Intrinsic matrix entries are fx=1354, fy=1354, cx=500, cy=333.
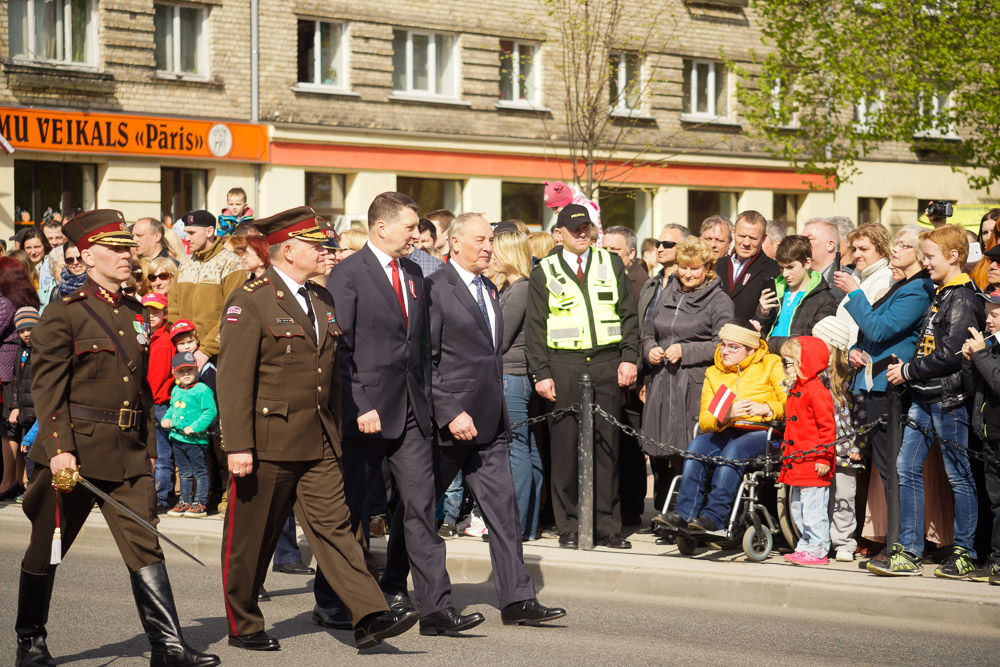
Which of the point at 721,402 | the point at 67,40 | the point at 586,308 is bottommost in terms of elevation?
the point at 721,402

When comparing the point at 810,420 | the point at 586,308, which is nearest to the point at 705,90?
the point at 586,308

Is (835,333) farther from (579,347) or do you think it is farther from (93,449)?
(93,449)

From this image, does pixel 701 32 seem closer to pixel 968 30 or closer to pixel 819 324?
pixel 968 30

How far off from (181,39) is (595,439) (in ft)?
56.3

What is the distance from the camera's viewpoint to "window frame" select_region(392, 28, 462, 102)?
2711cm

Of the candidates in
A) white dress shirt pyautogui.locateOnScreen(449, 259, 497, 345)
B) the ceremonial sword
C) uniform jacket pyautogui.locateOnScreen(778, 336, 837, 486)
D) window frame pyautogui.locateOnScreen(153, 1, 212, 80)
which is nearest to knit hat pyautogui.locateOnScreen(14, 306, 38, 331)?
white dress shirt pyautogui.locateOnScreen(449, 259, 497, 345)

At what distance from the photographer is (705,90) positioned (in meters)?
31.4

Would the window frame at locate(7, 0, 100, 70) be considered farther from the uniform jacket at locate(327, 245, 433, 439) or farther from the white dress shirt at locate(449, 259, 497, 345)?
the uniform jacket at locate(327, 245, 433, 439)

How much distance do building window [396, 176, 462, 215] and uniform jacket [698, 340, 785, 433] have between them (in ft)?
60.1

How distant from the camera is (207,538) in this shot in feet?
33.4

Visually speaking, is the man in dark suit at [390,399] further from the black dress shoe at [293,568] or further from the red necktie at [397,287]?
the black dress shoe at [293,568]

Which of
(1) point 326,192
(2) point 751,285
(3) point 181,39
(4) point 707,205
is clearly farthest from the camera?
(4) point 707,205

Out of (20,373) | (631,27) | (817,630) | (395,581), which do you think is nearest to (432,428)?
(395,581)

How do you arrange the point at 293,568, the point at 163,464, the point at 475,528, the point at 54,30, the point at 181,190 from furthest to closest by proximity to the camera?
the point at 181,190, the point at 54,30, the point at 163,464, the point at 475,528, the point at 293,568
